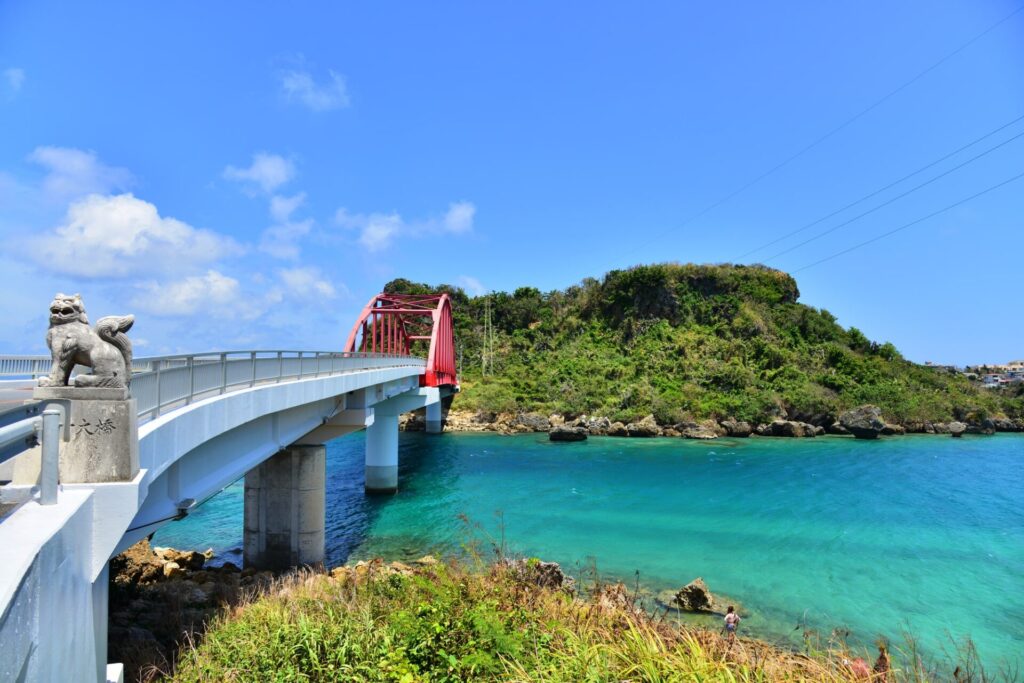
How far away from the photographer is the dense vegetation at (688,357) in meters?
54.2

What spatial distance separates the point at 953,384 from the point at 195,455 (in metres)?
76.9

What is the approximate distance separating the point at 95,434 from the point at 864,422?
2187 inches

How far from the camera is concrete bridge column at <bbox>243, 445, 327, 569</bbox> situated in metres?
15.6

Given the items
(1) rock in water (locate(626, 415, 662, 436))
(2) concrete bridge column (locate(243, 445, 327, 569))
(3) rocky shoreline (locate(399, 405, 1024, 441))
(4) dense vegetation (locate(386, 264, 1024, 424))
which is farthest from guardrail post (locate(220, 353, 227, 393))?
(4) dense vegetation (locate(386, 264, 1024, 424))

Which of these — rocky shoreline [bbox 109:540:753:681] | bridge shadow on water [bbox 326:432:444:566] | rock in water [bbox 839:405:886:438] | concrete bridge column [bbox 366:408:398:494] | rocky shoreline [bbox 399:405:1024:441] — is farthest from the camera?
rocky shoreline [bbox 399:405:1024:441]

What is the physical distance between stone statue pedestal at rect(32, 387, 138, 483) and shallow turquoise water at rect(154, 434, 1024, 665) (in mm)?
10355

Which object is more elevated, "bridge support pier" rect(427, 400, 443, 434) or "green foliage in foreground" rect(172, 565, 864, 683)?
"green foliage in foreground" rect(172, 565, 864, 683)

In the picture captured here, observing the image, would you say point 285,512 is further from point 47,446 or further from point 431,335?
point 431,335

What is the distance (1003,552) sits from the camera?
18547 millimetres

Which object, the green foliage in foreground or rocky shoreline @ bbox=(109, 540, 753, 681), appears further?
rocky shoreline @ bbox=(109, 540, 753, 681)

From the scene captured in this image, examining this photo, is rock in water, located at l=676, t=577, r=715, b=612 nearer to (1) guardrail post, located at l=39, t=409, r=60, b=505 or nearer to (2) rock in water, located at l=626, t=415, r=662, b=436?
(1) guardrail post, located at l=39, t=409, r=60, b=505

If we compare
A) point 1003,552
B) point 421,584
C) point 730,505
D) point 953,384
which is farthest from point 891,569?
point 953,384

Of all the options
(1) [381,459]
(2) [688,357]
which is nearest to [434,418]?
(1) [381,459]

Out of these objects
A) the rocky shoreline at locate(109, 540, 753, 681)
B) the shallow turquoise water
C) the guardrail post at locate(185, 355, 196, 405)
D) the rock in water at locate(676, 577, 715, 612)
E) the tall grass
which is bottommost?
the shallow turquoise water
